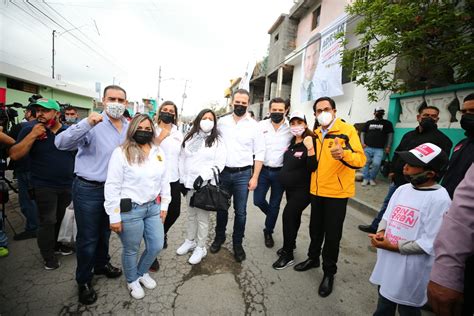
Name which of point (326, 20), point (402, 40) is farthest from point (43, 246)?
point (326, 20)

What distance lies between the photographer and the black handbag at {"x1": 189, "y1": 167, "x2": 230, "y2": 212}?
2574 millimetres

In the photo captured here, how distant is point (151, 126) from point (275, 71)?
575 inches

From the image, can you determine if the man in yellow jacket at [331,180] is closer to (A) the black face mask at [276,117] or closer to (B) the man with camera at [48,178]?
(A) the black face mask at [276,117]

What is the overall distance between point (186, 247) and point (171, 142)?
138 cm

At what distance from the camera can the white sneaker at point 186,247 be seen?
9.57 ft

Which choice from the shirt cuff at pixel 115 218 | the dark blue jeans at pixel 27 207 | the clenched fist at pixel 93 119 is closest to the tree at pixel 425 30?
the clenched fist at pixel 93 119

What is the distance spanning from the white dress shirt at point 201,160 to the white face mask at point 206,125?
124 millimetres

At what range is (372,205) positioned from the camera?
4.79 m

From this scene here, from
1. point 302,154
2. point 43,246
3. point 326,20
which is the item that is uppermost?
point 326,20

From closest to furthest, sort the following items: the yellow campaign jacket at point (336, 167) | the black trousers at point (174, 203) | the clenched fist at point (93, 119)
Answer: the clenched fist at point (93, 119) < the yellow campaign jacket at point (336, 167) < the black trousers at point (174, 203)

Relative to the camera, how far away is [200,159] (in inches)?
104

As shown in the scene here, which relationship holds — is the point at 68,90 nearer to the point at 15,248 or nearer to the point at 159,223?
the point at 15,248

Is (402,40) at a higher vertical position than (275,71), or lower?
lower

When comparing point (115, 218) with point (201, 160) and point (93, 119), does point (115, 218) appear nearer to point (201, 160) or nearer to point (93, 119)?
point (93, 119)
